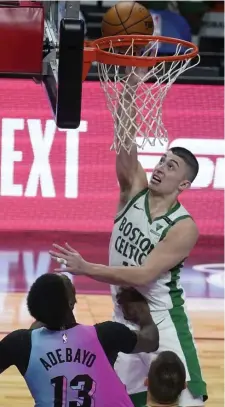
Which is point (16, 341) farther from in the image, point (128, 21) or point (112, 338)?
point (128, 21)

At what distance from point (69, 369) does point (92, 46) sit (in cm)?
144

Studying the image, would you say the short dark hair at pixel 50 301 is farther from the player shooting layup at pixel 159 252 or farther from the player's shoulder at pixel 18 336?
the player shooting layup at pixel 159 252

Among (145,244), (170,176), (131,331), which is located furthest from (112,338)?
(170,176)

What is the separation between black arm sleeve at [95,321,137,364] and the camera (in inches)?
126

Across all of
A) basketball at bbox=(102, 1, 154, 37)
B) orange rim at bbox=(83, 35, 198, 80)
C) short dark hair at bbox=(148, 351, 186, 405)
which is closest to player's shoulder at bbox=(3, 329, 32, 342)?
short dark hair at bbox=(148, 351, 186, 405)

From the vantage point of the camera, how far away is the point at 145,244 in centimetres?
404

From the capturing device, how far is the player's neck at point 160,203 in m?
4.13

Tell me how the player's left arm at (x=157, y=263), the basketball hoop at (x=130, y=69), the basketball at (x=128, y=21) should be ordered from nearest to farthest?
the player's left arm at (x=157, y=263)
the basketball hoop at (x=130, y=69)
the basketball at (x=128, y=21)

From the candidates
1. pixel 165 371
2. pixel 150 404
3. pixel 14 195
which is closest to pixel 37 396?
pixel 165 371

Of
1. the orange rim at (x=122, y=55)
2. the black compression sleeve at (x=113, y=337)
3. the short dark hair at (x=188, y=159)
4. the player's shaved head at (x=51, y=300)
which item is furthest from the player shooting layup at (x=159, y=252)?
the player's shaved head at (x=51, y=300)

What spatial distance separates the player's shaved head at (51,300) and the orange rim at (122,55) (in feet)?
3.22

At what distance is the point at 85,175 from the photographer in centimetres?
841

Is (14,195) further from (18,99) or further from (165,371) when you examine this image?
(165,371)

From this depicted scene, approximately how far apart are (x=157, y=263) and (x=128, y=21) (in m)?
1.12
